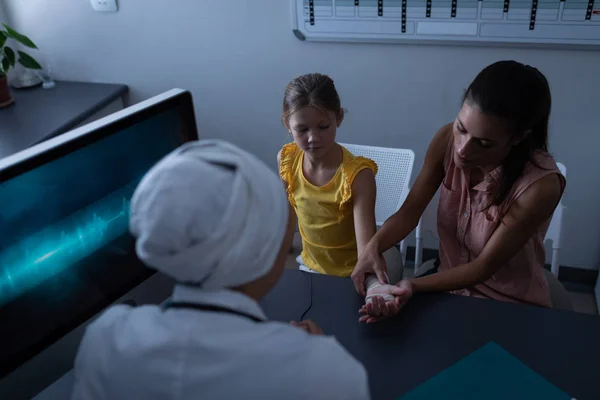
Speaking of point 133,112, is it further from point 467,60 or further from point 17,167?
point 467,60

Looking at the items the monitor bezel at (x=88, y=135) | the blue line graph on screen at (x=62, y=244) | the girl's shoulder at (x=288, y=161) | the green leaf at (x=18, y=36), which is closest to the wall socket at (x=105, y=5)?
the green leaf at (x=18, y=36)

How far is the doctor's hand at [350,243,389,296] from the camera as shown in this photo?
124 centimetres

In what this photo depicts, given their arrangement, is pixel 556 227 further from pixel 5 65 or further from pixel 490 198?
pixel 5 65

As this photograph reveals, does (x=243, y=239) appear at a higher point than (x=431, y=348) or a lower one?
higher

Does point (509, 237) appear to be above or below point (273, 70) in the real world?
below

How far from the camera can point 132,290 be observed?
109 centimetres

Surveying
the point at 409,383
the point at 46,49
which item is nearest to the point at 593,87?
the point at 409,383

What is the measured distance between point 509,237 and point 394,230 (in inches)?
11.9

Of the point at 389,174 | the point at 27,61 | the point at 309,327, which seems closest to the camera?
the point at 309,327

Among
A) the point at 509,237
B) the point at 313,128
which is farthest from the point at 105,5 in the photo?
the point at 509,237

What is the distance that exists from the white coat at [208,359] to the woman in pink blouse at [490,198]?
465mm

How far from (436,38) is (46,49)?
1844 mm

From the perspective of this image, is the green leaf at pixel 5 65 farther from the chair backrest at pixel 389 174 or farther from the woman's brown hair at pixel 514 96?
the woman's brown hair at pixel 514 96

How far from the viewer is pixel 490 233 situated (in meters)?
1.36
